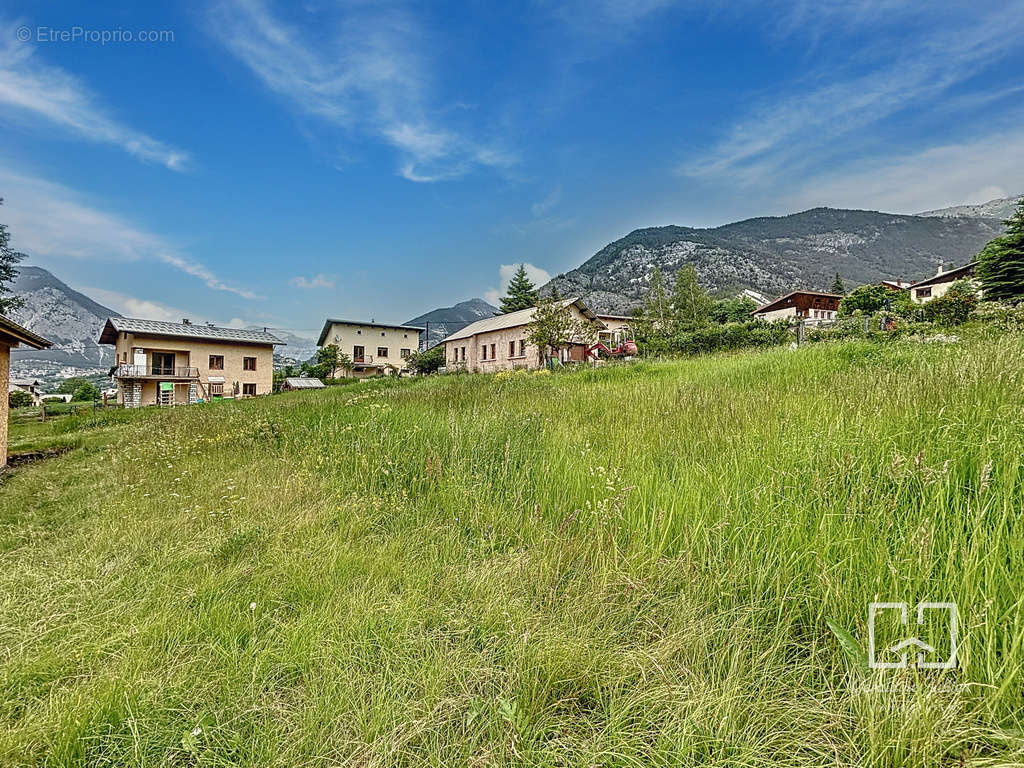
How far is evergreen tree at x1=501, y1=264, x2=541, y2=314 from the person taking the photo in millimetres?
53531

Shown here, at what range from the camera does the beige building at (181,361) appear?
3189cm

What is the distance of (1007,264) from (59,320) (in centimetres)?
22431

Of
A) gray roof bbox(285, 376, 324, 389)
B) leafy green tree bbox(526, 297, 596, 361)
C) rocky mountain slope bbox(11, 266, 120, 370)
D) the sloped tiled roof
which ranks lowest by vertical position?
gray roof bbox(285, 376, 324, 389)

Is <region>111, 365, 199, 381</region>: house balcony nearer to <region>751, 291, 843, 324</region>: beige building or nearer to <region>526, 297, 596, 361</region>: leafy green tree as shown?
<region>526, 297, 596, 361</region>: leafy green tree

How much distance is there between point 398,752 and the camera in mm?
1324

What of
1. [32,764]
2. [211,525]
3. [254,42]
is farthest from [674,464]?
[254,42]

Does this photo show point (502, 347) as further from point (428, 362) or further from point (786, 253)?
point (786, 253)

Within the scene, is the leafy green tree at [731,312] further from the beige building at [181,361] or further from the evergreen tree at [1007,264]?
the beige building at [181,361]

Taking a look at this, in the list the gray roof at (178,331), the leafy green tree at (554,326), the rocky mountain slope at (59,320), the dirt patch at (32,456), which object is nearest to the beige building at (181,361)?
the gray roof at (178,331)

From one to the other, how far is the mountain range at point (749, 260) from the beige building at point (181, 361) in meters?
46.9

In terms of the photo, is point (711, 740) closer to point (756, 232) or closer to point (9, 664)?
point (9, 664)

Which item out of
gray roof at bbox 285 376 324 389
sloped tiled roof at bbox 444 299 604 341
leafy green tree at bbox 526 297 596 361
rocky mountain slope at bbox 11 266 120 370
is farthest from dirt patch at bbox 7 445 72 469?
rocky mountain slope at bbox 11 266 120 370

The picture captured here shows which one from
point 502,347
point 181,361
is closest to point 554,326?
point 502,347

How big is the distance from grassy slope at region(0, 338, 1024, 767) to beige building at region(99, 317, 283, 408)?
119 ft
